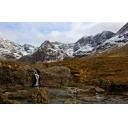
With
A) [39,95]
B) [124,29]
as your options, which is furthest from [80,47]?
[39,95]

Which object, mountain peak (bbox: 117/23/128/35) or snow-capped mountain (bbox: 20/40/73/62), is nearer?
mountain peak (bbox: 117/23/128/35)

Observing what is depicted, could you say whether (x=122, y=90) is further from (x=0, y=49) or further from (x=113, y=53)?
(x=0, y=49)

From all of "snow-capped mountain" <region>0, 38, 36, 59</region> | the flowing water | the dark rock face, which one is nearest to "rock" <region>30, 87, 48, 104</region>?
the dark rock face

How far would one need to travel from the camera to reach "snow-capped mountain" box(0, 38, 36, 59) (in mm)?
16797

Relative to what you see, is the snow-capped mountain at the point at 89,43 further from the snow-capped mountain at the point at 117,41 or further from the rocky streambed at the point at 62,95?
the rocky streambed at the point at 62,95

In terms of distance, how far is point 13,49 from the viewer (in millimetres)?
16828

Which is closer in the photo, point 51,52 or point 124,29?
point 124,29

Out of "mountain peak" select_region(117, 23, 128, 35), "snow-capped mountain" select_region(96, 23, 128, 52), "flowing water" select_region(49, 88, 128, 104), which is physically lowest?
"flowing water" select_region(49, 88, 128, 104)

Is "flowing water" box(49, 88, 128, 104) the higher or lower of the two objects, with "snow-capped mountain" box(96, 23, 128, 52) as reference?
lower

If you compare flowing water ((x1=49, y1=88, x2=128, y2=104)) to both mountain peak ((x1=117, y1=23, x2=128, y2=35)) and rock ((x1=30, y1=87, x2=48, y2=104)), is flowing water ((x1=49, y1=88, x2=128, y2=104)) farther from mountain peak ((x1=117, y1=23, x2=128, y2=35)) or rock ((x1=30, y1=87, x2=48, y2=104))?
mountain peak ((x1=117, y1=23, x2=128, y2=35))

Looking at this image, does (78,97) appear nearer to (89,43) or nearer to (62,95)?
(62,95)

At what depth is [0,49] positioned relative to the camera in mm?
16891
